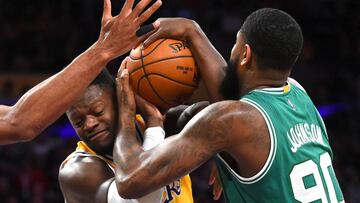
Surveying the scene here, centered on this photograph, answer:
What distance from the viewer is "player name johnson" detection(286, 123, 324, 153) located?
2.72 metres

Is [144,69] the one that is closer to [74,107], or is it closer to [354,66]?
[74,107]

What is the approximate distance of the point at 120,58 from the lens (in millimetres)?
9391

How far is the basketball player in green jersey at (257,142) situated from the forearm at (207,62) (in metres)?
0.23

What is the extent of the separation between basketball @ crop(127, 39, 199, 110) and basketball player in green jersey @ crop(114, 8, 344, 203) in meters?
0.31

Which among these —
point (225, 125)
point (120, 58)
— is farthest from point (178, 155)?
point (120, 58)

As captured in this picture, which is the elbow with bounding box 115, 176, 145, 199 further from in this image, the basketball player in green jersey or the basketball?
the basketball

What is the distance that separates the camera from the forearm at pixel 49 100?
2.80 metres

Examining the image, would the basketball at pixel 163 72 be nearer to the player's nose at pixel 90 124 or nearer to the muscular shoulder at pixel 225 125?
the player's nose at pixel 90 124

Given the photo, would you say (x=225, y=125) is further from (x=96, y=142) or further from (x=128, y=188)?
(x=96, y=142)

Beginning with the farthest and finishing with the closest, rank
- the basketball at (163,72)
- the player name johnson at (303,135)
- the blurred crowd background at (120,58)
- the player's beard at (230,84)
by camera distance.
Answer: the blurred crowd background at (120,58) < the basketball at (163,72) < the player's beard at (230,84) < the player name johnson at (303,135)

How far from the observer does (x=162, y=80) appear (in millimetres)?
3111

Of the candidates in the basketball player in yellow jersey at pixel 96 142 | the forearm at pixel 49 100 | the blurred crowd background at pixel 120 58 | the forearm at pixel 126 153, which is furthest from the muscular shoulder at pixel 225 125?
the blurred crowd background at pixel 120 58

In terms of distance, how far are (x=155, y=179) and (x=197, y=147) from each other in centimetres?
22

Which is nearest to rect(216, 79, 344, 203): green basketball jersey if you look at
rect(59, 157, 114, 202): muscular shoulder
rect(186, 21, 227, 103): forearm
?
rect(186, 21, 227, 103): forearm
